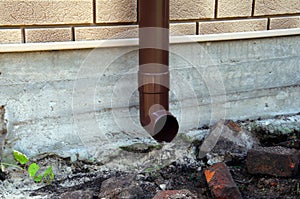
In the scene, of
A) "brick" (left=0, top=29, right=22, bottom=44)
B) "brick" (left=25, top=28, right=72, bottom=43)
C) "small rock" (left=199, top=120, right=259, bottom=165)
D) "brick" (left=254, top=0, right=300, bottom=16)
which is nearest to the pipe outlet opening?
"small rock" (left=199, top=120, right=259, bottom=165)

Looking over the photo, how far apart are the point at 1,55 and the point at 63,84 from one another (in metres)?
0.49

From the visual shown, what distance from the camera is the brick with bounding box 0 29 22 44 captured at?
9.20 feet

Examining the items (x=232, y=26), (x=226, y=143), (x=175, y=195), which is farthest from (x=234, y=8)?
(x=175, y=195)

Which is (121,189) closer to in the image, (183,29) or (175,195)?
(175,195)

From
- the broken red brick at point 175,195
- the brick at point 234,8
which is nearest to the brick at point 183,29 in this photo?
the brick at point 234,8

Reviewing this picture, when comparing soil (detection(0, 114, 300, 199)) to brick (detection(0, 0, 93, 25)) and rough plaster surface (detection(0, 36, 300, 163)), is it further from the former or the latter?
brick (detection(0, 0, 93, 25))

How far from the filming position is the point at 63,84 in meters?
3.04

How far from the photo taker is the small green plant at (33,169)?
2859 mm

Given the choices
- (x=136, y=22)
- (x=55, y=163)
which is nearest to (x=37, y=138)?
(x=55, y=163)

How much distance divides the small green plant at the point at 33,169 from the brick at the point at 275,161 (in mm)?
1495

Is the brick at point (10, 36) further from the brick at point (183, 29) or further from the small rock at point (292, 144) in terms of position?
the small rock at point (292, 144)

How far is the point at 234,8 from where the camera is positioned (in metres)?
3.43

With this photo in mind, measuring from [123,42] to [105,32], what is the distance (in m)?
0.16

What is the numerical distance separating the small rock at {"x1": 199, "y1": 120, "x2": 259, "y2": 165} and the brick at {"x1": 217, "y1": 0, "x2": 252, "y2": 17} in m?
0.92
